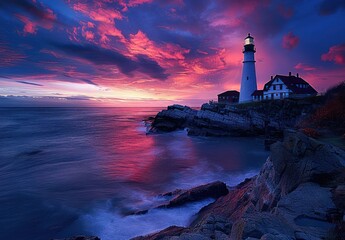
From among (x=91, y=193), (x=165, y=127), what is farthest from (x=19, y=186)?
(x=165, y=127)

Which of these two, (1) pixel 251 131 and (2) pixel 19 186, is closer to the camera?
(2) pixel 19 186

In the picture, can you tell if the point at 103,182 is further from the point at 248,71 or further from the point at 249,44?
the point at 249,44

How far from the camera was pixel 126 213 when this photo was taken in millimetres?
9883

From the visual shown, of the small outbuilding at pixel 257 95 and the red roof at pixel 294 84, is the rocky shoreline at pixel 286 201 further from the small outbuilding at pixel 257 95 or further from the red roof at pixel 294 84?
the small outbuilding at pixel 257 95

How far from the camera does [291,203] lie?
5047 mm

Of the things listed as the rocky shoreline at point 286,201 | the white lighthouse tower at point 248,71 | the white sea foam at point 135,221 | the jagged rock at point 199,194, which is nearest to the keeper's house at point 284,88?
the white lighthouse tower at point 248,71

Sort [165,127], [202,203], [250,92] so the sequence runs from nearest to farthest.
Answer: [202,203] → [165,127] → [250,92]

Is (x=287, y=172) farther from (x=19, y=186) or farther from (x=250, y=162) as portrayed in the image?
(x=19, y=186)

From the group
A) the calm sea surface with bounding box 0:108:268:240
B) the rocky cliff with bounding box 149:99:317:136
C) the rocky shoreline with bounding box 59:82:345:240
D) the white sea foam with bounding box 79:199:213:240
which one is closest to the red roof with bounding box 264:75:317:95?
the rocky cliff with bounding box 149:99:317:136

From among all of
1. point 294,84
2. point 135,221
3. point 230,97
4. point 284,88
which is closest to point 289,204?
point 135,221

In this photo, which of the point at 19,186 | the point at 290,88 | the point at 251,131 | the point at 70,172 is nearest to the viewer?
the point at 19,186

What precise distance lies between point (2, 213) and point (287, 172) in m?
11.2

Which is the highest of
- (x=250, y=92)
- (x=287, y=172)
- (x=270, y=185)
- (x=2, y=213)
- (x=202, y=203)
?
(x=250, y=92)

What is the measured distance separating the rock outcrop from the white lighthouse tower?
1759 inches
